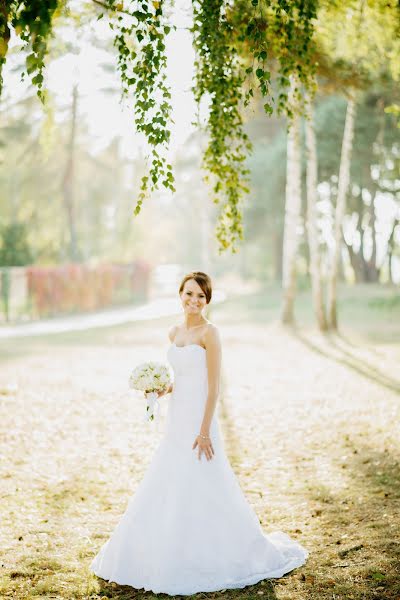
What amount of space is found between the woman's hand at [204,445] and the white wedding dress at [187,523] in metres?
0.05

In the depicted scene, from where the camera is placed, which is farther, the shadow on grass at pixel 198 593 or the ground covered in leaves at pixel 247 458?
the ground covered in leaves at pixel 247 458

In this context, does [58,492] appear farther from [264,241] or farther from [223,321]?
[264,241]

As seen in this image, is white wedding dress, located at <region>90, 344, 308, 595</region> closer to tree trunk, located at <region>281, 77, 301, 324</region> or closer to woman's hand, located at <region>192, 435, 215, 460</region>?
woman's hand, located at <region>192, 435, 215, 460</region>

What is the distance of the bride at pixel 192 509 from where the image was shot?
4449 mm

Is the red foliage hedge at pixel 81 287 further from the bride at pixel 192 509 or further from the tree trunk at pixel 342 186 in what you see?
the bride at pixel 192 509

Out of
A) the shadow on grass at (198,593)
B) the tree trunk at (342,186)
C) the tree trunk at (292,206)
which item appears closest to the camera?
the shadow on grass at (198,593)

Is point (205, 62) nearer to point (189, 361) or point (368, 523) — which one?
point (189, 361)

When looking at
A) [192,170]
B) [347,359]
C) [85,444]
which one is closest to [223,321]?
[347,359]

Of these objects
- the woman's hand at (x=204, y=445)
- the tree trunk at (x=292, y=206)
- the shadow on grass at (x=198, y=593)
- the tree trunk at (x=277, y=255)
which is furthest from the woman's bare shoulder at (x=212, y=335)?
the tree trunk at (x=277, y=255)

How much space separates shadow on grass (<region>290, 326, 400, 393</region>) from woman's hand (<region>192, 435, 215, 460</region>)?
7407 mm

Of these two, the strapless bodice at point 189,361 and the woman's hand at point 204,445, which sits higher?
the strapless bodice at point 189,361

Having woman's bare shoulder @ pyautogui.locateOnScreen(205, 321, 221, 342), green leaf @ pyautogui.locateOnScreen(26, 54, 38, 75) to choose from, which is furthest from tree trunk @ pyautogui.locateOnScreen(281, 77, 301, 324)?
green leaf @ pyautogui.locateOnScreen(26, 54, 38, 75)

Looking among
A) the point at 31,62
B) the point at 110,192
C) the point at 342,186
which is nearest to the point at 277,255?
the point at 110,192

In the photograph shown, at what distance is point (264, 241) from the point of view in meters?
51.8
